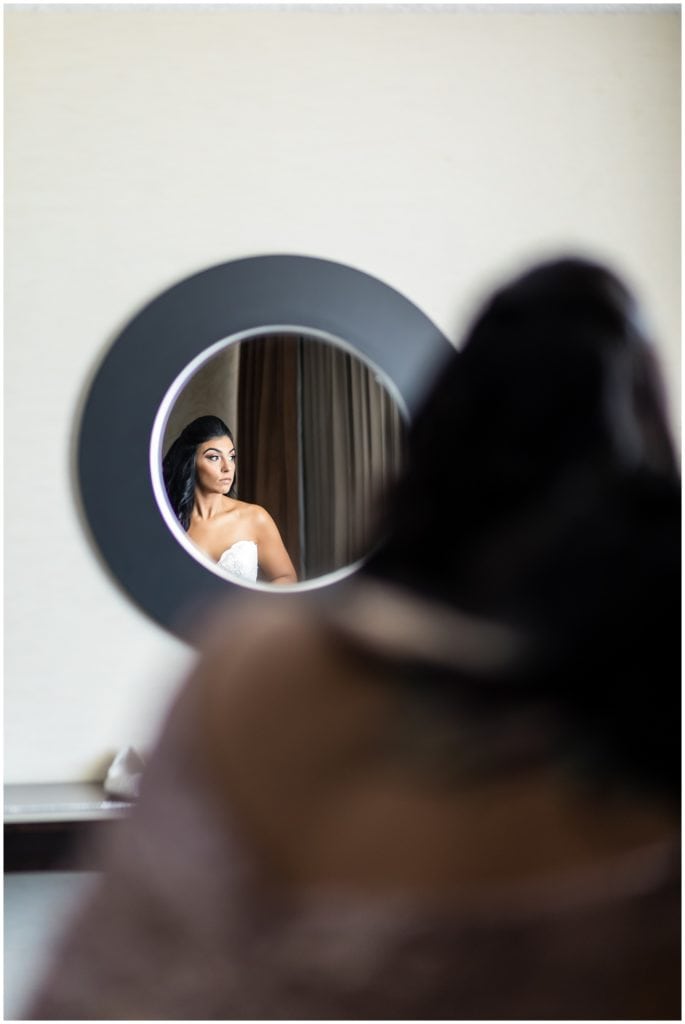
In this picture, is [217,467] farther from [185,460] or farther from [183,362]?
[183,362]

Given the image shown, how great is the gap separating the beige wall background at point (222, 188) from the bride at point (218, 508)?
0.13 m

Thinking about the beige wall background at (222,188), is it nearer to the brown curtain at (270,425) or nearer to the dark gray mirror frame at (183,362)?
the dark gray mirror frame at (183,362)

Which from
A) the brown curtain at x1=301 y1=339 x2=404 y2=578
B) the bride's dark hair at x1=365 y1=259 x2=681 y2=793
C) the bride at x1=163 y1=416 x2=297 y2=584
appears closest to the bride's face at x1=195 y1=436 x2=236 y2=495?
the bride at x1=163 y1=416 x2=297 y2=584

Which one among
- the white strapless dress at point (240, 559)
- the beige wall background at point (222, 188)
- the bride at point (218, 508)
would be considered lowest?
the white strapless dress at point (240, 559)

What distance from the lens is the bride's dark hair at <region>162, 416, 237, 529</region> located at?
1610mm

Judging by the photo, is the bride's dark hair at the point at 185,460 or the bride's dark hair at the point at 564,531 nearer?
the bride's dark hair at the point at 564,531

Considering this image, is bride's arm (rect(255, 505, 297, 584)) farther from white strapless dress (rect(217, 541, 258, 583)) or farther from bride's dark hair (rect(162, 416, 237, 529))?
bride's dark hair (rect(162, 416, 237, 529))

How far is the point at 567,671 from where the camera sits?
0.33 m

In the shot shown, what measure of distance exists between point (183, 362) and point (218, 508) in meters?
0.25

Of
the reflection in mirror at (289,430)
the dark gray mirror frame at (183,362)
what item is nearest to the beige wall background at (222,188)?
the dark gray mirror frame at (183,362)

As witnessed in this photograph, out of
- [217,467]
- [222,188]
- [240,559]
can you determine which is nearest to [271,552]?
[240,559]

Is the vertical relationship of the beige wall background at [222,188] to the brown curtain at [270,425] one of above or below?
above

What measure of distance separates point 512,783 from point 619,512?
0.10 metres

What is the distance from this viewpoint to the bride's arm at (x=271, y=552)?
160cm
